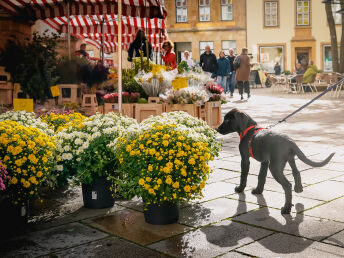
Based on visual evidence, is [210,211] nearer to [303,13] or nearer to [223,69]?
[223,69]

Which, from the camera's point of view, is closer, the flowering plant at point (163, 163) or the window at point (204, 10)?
the flowering plant at point (163, 163)

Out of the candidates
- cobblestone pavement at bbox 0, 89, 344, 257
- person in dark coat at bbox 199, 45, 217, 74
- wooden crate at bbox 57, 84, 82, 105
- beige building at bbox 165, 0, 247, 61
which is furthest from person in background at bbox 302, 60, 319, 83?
cobblestone pavement at bbox 0, 89, 344, 257

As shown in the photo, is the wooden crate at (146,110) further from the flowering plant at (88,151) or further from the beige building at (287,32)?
the beige building at (287,32)

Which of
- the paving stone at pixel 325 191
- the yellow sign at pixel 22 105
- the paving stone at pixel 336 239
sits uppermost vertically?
the yellow sign at pixel 22 105

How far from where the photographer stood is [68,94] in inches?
368

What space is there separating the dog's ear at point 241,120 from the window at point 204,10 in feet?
110

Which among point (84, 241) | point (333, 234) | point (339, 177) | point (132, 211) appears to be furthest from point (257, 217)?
point (339, 177)

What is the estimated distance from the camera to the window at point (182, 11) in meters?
37.8

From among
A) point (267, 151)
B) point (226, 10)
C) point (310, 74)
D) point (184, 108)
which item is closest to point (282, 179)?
point (267, 151)

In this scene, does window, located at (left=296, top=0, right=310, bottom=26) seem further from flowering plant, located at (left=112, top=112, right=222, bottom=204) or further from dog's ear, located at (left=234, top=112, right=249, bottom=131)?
flowering plant, located at (left=112, top=112, right=222, bottom=204)

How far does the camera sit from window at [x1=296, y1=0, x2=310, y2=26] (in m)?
36.5

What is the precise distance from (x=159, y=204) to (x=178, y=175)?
0.32 meters

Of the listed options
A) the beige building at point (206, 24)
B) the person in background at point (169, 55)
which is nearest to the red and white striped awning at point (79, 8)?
the person in background at point (169, 55)

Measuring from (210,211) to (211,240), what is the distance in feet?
2.49
